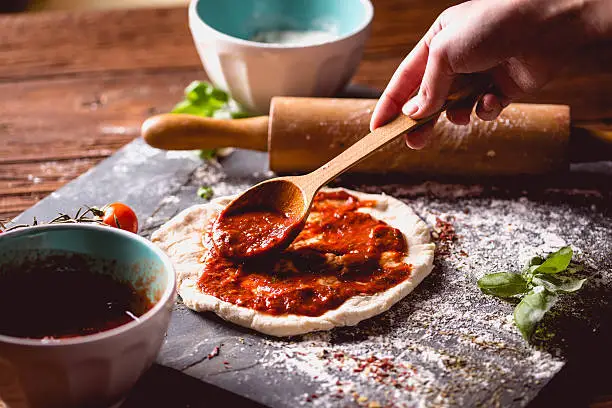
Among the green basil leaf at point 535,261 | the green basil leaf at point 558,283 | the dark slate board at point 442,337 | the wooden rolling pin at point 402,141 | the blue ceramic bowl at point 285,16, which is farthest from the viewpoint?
the blue ceramic bowl at point 285,16

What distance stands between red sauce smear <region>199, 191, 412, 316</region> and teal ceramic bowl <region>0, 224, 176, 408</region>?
1.08ft

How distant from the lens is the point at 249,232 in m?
2.34

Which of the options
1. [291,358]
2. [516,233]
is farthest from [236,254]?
[516,233]

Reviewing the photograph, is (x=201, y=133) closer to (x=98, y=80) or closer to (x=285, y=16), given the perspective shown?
(x=285, y=16)

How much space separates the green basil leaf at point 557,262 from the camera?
2.18 meters

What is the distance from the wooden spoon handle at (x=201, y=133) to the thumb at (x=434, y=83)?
69cm


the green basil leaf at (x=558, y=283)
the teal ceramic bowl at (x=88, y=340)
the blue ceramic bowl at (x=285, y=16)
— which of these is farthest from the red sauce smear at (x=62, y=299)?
the blue ceramic bowl at (x=285, y=16)

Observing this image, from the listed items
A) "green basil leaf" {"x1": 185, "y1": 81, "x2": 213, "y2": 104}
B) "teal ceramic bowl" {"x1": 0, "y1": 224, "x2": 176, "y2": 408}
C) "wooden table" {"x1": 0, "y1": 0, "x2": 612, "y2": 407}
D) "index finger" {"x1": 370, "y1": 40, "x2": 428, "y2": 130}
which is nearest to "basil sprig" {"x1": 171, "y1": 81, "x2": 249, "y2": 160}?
"green basil leaf" {"x1": 185, "y1": 81, "x2": 213, "y2": 104}

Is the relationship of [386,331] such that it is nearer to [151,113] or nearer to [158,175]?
[158,175]

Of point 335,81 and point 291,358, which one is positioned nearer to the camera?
point 291,358

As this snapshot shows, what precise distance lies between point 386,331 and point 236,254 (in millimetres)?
489

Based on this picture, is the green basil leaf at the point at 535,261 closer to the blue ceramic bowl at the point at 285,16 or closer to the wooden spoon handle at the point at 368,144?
the wooden spoon handle at the point at 368,144

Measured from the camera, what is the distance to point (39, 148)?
3.09 m

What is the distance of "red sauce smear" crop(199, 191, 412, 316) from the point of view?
2.15m
